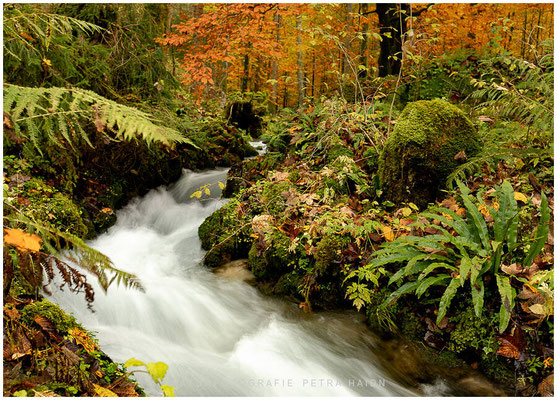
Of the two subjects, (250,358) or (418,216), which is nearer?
(250,358)

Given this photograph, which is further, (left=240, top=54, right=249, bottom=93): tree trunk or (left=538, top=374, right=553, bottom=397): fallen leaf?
(left=240, top=54, right=249, bottom=93): tree trunk

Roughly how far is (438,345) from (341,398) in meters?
1.15

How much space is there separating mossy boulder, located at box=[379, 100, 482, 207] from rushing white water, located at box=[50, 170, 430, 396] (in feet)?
6.16

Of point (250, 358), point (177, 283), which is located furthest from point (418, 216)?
point (177, 283)

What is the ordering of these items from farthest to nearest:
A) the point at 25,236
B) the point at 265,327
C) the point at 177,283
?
the point at 177,283, the point at 265,327, the point at 25,236

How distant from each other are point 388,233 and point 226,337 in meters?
2.30

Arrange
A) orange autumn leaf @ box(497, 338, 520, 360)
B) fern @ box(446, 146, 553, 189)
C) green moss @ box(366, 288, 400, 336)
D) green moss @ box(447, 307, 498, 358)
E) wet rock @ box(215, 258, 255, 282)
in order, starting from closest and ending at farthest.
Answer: orange autumn leaf @ box(497, 338, 520, 360)
green moss @ box(447, 307, 498, 358)
green moss @ box(366, 288, 400, 336)
fern @ box(446, 146, 553, 189)
wet rock @ box(215, 258, 255, 282)

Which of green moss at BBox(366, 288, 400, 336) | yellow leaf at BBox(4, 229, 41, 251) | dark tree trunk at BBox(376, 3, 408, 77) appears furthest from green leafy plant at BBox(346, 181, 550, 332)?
dark tree trunk at BBox(376, 3, 408, 77)

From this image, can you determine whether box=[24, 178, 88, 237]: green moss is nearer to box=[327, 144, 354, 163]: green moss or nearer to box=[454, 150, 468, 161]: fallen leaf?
box=[327, 144, 354, 163]: green moss

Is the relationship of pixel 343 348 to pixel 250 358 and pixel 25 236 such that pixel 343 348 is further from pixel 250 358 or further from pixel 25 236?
pixel 25 236

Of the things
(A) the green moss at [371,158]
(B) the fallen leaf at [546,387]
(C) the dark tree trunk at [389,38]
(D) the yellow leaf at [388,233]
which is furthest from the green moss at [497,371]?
(C) the dark tree trunk at [389,38]

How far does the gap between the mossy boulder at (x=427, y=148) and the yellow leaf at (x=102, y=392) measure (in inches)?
155

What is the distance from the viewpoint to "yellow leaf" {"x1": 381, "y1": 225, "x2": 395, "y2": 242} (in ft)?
14.0

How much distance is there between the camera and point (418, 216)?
14.6 feet
